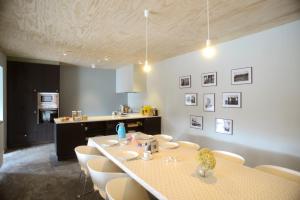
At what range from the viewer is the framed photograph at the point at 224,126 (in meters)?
3.39

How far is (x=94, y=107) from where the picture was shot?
21.2 ft

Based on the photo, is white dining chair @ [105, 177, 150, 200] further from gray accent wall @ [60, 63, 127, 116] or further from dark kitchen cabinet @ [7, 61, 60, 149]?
gray accent wall @ [60, 63, 127, 116]

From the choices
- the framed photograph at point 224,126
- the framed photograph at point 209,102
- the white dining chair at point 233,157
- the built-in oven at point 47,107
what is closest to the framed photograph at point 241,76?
the framed photograph at point 209,102

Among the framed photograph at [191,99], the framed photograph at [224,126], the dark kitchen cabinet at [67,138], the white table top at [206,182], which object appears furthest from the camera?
the framed photograph at [191,99]

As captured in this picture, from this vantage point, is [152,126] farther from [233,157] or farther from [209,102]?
[233,157]

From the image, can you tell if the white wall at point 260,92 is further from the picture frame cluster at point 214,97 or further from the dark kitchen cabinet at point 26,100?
the dark kitchen cabinet at point 26,100

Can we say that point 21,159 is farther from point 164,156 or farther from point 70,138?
point 164,156

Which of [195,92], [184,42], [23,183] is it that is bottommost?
[23,183]

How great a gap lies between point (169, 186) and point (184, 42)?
2.81 meters

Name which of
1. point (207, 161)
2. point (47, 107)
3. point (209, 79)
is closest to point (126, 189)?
point (207, 161)

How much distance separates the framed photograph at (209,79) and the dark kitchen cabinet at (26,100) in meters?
4.16

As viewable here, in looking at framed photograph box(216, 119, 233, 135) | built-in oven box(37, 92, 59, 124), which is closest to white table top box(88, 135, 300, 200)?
framed photograph box(216, 119, 233, 135)

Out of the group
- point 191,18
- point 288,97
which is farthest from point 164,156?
point 288,97

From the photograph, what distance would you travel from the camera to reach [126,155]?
212 cm
